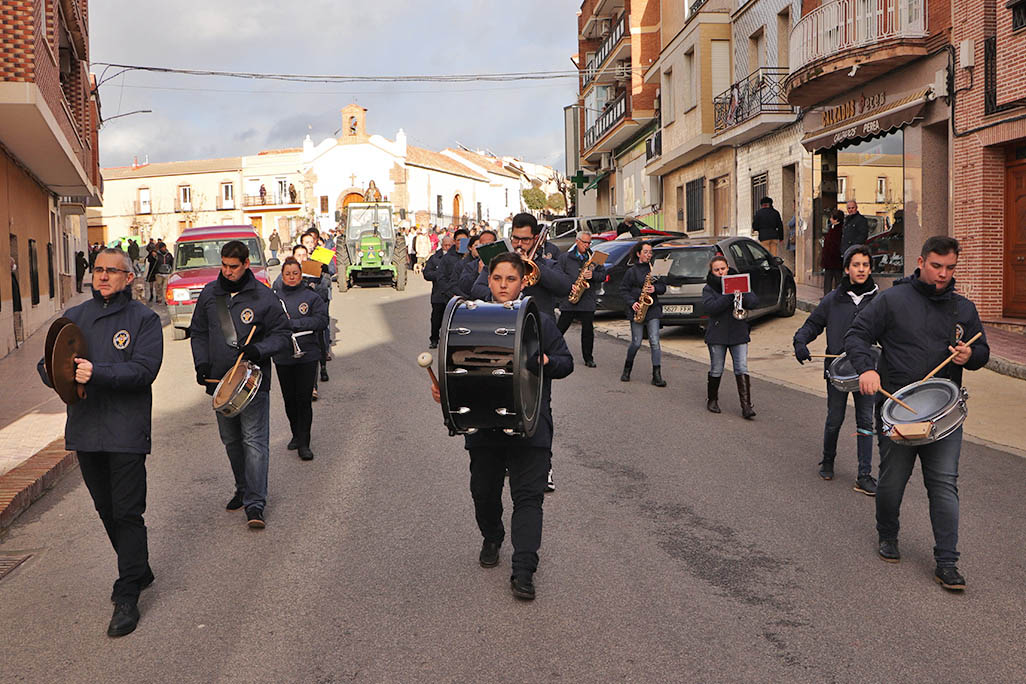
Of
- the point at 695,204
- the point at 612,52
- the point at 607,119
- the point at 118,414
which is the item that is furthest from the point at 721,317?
the point at 607,119

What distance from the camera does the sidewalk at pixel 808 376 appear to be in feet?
29.8

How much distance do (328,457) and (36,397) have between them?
5.18 m

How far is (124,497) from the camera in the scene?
16.1ft

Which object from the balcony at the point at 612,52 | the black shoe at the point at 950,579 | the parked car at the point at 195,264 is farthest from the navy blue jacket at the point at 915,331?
the balcony at the point at 612,52

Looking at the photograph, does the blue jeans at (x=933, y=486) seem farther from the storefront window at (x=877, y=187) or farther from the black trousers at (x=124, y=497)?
the storefront window at (x=877, y=187)

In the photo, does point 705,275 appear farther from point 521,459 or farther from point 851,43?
point 521,459

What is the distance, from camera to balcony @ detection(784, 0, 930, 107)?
1752 cm

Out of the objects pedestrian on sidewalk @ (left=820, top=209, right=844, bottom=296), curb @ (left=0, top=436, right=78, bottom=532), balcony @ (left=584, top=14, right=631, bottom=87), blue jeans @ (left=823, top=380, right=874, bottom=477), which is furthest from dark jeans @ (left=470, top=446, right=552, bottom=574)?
balcony @ (left=584, top=14, right=631, bottom=87)

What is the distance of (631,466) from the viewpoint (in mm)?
7754

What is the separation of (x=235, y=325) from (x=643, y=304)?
6474mm

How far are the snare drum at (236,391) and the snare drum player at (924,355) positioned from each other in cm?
338

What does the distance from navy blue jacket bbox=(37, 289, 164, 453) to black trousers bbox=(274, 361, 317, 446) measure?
312cm

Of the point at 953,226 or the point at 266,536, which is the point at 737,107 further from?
the point at 266,536

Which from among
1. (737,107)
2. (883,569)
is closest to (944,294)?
(883,569)
